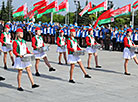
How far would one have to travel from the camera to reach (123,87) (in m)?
9.54

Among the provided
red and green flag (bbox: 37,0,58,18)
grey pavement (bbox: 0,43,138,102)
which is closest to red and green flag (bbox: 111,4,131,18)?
red and green flag (bbox: 37,0,58,18)

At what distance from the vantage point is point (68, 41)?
33.5 ft

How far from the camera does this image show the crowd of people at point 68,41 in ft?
29.2

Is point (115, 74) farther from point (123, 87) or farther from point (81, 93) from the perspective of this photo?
point (81, 93)

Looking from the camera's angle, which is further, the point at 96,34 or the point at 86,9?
the point at 86,9

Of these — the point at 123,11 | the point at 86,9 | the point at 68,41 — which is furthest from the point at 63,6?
the point at 68,41

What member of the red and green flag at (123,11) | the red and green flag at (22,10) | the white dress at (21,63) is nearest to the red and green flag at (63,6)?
the red and green flag at (22,10)

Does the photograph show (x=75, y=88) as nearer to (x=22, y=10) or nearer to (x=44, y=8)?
(x=44, y=8)

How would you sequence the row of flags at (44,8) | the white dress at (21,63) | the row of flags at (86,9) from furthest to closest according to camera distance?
the row of flags at (44,8), the row of flags at (86,9), the white dress at (21,63)

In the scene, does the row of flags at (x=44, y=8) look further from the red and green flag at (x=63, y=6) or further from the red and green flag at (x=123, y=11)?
the red and green flag at (x=123, y=11)

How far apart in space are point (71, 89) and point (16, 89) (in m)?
1.53

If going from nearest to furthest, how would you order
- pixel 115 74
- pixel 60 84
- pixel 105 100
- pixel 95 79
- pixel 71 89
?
pixel 105 100, pixel 71 89, pixel 60 84, pixel 95 79, pixel 115 74

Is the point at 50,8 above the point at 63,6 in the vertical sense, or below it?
below

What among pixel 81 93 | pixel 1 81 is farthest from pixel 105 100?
pixel 1 81
